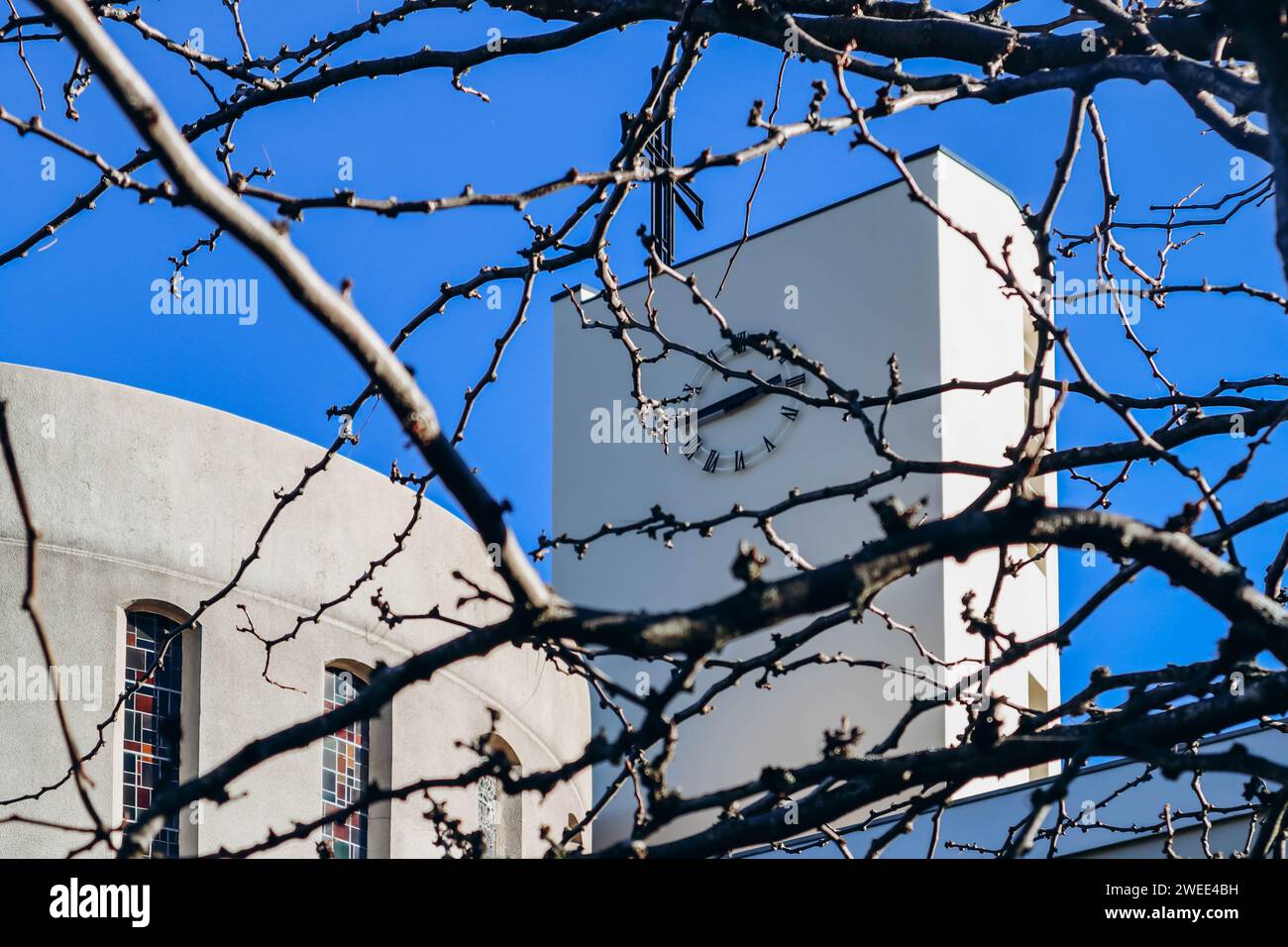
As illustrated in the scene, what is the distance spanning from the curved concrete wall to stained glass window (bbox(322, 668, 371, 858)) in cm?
24

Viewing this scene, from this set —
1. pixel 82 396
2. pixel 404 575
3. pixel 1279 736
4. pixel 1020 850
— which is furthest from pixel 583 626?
pixel 404 575

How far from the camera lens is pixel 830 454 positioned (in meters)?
19.7

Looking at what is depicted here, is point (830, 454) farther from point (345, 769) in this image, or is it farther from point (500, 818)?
point (345, 769)

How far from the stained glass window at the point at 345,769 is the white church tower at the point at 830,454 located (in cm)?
442

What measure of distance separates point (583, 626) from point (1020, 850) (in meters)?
0.89

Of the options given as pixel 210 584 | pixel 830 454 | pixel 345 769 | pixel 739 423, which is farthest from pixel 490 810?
pixel 739 423

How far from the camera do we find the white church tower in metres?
18.3

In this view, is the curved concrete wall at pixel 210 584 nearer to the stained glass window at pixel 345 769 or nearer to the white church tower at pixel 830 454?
the stained glass window at pixel 345 769

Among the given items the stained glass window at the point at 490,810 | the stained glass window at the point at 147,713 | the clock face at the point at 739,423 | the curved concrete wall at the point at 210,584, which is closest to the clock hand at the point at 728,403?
the clock face at the point at 739,423

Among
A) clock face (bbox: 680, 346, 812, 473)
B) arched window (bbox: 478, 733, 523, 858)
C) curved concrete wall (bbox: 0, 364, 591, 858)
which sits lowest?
arched window (bbox: 478, 733, 523, 858)

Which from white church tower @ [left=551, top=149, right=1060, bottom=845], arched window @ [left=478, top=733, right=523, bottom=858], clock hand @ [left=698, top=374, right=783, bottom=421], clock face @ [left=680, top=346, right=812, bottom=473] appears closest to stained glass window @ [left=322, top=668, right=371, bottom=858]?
arched window @ [left=478, top=733, right=523, bottom=858]

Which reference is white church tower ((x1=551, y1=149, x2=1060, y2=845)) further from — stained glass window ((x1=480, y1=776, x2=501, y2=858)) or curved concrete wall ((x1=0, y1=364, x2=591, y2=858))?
curved concrete wall ((x1=0, y1=364, x2=591, y2=858))

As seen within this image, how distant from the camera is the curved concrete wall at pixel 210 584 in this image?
11.9 metres
